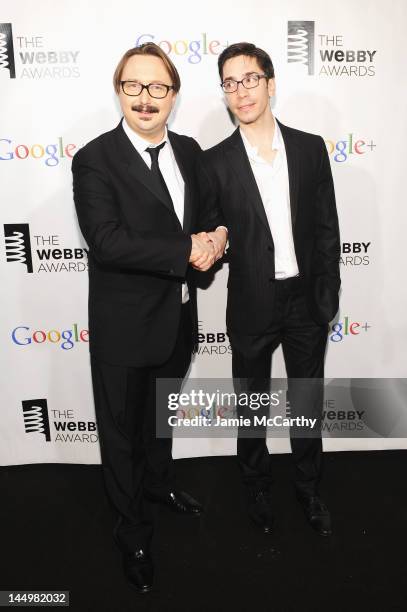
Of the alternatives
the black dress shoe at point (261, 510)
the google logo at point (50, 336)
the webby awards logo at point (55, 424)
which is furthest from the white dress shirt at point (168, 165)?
the webby awards logo at point (55, 424)

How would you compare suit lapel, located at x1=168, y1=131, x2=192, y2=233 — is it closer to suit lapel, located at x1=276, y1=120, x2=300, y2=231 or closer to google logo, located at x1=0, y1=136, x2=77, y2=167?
suit lapel, located at x1=276, y1=120, x2=300, y2=231

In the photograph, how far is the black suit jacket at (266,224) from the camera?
8.24 ft

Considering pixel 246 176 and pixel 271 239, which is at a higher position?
pixel 246 176

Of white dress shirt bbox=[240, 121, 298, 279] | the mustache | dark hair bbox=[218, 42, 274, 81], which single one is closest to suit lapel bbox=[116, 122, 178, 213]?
the mustache

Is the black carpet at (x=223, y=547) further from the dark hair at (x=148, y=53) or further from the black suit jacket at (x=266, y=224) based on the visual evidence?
the dark hair at (x=148, y=53)

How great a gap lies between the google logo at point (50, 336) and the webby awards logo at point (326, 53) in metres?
1.87

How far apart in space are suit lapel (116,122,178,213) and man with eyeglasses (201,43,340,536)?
351 mm

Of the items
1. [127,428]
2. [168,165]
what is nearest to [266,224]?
[168,165]

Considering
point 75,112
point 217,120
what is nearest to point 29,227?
point 75,112

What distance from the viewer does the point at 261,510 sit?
2.80m

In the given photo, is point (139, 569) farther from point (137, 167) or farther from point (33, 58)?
point (33, 58)

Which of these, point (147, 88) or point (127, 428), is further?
point (127, 428)

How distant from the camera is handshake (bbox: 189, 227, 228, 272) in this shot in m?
2.21

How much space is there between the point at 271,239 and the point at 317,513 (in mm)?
1361
